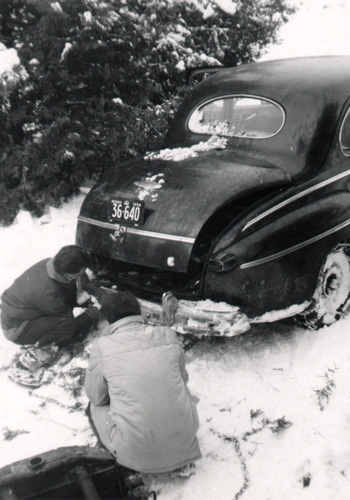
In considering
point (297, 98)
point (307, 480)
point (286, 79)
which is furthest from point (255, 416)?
point (286, 79)

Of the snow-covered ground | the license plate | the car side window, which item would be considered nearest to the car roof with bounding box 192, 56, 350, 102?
the car side window

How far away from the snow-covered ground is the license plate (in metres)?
1.21

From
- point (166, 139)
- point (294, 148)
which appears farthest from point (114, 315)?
point (166, 139)

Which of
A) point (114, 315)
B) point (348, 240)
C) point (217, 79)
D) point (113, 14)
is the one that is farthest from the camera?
point (113, 14)

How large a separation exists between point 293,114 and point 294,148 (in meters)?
0.34

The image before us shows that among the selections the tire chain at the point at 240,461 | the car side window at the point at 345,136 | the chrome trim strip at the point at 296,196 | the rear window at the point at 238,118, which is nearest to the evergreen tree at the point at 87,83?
the rear window at the point at 238,118

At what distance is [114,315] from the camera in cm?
307

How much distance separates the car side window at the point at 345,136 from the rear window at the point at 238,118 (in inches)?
20.4

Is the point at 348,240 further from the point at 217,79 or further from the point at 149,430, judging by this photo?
the point at 149,430

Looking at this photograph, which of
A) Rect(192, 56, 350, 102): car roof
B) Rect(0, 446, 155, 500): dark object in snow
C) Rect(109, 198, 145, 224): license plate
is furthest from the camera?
Rect(192, 56, 350, 102): car roof

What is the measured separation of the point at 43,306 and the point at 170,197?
1.38 meters

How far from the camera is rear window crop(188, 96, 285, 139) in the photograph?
15.4 feet

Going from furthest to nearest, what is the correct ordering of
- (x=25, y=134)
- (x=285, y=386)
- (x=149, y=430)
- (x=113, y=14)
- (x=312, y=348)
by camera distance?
1. (x=25, y=134)
2. (x=113, y=14)
3. (x=312, y=348)
4. (x=285, y=386)
5. (x=149, y=430)

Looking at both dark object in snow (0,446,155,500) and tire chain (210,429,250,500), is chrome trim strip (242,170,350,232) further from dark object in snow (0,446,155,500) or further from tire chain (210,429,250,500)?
dark object in snow (0,446,155,500)
